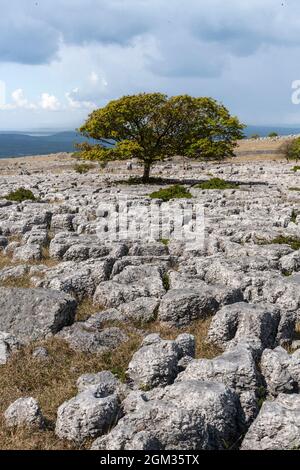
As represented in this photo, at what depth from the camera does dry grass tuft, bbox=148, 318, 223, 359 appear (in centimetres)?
1047

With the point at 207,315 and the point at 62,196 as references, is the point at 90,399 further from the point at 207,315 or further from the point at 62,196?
the point at 62,196

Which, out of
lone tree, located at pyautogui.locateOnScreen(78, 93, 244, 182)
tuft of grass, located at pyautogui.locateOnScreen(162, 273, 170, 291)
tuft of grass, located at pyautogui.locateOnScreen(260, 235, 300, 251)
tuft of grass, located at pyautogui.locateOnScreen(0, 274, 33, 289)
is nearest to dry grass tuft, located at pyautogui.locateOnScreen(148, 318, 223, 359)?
tuft of grass, located at pyautogui.locateOnScreen(162, 273, 170, 291)

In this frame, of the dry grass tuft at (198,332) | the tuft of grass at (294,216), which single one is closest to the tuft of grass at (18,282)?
the dry grass tuft at (198,332)

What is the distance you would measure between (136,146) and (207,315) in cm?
3244

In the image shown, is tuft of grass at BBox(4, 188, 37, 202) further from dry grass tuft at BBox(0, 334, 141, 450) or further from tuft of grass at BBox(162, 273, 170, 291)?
dry grass tuft at BBox(0, 334, 141, 450)

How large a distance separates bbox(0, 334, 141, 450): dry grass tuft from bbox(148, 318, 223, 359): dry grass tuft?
65 cm

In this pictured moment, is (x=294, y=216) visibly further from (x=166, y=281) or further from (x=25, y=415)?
(x=25, y=415)

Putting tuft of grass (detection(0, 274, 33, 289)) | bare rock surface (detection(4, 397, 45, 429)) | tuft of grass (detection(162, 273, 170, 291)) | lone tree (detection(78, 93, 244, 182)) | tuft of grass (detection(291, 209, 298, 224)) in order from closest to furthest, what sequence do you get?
bare rock surface (detection(4, 397, 45, 429))
tuft of grass (detection(162, 273, 170, 291))
tuft of grass (detection(0, 274, 33, 289))
tuft of grass (detection(291, 209, 298, 224))
lone tree (detection(78, 93, 244, 182))

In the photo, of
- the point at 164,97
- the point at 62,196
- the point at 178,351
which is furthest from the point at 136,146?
the point at 178,351

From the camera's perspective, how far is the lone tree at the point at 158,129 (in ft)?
145
